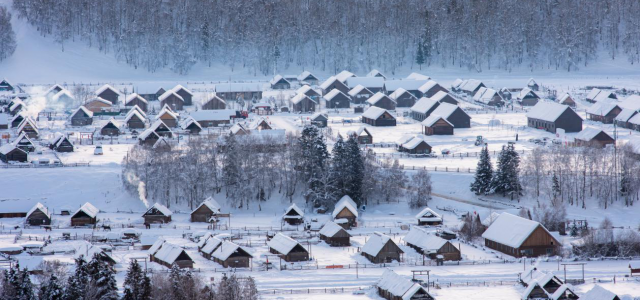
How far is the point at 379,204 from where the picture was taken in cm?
5775

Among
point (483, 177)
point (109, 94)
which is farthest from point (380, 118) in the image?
point (109, 94)

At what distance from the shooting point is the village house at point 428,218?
52656 millimetres

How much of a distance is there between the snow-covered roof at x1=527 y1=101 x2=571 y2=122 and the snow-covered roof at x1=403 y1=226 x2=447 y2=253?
31531mm

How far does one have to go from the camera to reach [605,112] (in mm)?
80750

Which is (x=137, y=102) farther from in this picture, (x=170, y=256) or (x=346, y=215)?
(x=170, y=256)

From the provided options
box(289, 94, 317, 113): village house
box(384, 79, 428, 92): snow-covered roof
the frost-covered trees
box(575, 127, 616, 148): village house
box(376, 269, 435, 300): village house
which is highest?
the frost-covered trees

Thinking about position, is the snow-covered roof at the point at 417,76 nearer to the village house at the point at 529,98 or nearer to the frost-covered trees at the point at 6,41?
the village house at the point at 529,98

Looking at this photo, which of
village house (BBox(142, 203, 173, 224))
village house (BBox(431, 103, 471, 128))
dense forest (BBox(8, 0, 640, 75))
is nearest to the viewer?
village house (BBox(142, 203, 173, 224))

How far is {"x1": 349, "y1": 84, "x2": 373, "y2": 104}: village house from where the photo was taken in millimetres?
97125

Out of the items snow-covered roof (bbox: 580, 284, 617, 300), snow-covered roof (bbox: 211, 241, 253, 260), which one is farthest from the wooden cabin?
snow-covered roof (bbox: 580, 284, 617, 300)

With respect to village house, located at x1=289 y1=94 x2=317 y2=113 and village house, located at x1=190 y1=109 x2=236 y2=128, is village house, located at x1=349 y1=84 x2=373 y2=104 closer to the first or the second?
village house, located at x1=289 y1=94 x2=317 y2=113

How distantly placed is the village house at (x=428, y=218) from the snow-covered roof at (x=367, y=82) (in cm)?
4966

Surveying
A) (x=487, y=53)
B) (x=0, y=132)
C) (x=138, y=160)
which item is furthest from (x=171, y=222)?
(x=487, y=53)

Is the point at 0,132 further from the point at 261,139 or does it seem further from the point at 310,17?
the point at 310,17
